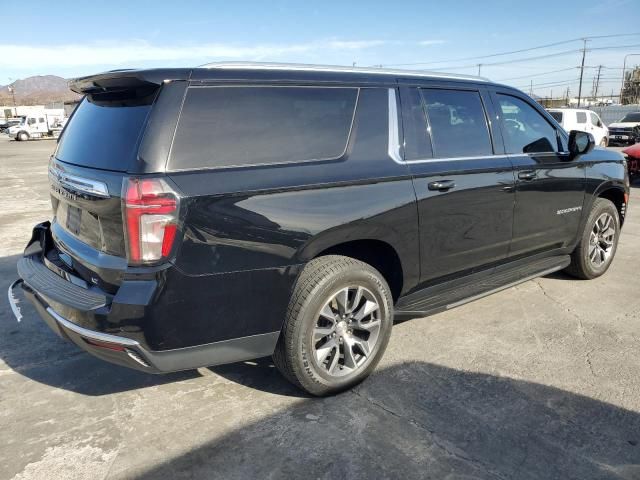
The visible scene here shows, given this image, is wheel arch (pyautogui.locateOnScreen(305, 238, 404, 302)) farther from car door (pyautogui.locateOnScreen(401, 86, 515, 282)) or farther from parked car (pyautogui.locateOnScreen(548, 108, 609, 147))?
parked car (pyautogui.locateOnScreen(548, 108, 609, 147))

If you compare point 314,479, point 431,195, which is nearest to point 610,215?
point 431,195

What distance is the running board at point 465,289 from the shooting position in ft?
11.3

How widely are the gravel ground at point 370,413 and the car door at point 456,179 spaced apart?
0.68 metres

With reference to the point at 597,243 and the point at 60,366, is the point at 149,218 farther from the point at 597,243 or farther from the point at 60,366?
the point at 597,243

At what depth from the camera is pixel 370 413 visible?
290 cm

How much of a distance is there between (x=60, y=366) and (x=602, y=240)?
4983 mm

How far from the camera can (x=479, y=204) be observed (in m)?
3.67

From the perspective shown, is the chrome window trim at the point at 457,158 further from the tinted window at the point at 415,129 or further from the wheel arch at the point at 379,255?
the wheel arch at the point at 379,255

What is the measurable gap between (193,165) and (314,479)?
1596 millimetres

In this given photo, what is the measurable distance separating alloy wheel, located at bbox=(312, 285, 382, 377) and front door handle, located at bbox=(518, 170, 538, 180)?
5.62ft

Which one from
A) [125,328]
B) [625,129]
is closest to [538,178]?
[125,328]

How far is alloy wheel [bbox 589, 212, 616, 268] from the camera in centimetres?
503

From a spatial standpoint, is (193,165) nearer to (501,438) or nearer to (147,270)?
(147,270)

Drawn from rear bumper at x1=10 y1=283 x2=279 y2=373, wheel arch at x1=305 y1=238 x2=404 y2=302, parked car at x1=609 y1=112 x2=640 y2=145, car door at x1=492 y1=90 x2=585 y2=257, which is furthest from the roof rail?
parked car at x1=609 y1=112 x2=640 y2=145
